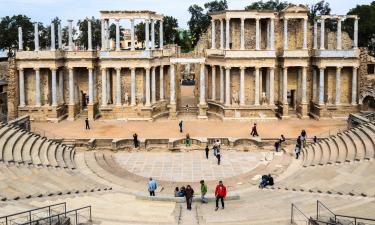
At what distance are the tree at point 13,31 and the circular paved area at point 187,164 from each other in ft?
167

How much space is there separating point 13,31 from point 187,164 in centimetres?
5584

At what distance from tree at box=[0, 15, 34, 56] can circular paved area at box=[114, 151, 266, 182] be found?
50827 millimetres

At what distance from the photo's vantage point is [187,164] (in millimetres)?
33531

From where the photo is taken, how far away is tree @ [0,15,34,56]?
7912 cm

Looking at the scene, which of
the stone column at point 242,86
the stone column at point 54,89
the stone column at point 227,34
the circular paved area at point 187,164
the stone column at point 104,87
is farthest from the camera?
the stone column at point 104,87

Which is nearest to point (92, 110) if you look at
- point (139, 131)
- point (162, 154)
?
point (139, 131)

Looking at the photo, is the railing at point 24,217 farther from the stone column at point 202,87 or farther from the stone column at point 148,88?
the stone column at point 202,87

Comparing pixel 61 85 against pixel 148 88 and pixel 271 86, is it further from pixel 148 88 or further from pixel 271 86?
pixel 271 86

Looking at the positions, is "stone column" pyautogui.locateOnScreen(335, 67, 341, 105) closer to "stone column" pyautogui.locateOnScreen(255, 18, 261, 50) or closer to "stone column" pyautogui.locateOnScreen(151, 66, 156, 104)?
"stone column" pyautogui.locateOnScreen(255, 18, 261, 50)

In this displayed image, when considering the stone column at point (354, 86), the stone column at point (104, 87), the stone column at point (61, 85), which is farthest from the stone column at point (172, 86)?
the stone column at point (354, 86)

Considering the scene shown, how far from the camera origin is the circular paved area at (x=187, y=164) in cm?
3080

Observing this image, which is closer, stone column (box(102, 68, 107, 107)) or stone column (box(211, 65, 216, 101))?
stone column (box(102, 68, 107, 107))

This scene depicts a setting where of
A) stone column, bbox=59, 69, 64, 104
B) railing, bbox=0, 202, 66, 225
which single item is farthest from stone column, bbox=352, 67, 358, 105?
railing, bbox=0, 202, 66, 225

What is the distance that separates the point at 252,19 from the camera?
51.1 meters
